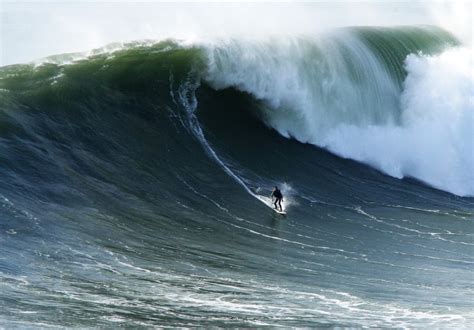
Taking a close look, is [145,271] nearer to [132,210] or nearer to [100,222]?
[100,222]

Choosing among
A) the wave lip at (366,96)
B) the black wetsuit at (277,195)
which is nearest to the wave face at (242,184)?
the wave lip at (366,96)

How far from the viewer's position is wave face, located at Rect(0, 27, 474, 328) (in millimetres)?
12023

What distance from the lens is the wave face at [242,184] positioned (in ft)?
39.4

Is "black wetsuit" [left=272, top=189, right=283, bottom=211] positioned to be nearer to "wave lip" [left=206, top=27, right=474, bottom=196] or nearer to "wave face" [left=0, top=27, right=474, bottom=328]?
"wave face" [left=0, top=27, right=474, bottom=328]

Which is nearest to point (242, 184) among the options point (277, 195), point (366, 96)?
point (277, 195)

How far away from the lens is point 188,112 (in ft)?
71.2

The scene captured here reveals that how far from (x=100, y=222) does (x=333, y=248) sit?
173 inches

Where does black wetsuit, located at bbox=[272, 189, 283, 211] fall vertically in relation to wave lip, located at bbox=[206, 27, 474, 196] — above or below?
below

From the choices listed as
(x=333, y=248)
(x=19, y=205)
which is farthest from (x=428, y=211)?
(x=19, y=205)

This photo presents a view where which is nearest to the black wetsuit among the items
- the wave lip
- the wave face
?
the wave face

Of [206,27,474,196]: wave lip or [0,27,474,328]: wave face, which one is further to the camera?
[206,27,474,196]: wave lip

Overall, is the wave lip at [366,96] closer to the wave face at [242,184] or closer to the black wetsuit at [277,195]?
the wave face at [242,184]

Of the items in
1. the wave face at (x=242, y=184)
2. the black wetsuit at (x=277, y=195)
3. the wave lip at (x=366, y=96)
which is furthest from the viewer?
the wave lip at (x=366, y=96)

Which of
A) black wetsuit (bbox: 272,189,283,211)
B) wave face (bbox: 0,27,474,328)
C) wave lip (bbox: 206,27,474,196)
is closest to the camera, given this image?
wave face (bbox: 0,27,474,328)
